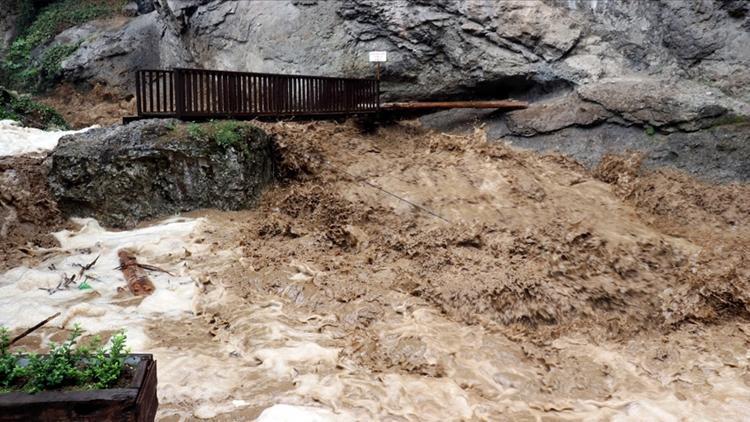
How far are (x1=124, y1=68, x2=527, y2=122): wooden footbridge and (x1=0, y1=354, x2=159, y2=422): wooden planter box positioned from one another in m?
6.06

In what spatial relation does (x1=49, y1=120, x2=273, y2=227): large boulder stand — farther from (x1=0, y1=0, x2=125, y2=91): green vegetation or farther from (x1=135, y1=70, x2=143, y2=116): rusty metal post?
(x1=0, y1=0, x2=125, y2=91): green vegetation

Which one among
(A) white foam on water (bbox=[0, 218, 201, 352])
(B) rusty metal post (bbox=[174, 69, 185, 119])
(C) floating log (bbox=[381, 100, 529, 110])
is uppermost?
(B) rusty metal post (bbox=[174, 69, 185, 119])

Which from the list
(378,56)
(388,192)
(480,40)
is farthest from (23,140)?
(480,40)

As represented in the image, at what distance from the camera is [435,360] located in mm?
5156

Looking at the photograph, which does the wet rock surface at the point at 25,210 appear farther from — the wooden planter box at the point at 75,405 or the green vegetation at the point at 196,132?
the wooden planter box at the point at 75,405

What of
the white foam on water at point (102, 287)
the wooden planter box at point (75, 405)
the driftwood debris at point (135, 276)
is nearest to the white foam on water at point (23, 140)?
the white foam on water at point (102, 287)

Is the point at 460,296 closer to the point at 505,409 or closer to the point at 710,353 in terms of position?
the point at 505,409

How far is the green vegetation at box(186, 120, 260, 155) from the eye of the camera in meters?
8.33

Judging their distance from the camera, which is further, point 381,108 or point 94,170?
point 381,108

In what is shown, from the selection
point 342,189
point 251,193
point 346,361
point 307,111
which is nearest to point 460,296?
point 346,361

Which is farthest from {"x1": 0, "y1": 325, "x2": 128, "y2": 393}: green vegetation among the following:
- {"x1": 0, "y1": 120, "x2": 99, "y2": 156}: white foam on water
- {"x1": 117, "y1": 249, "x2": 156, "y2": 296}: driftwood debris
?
{"x1": 0, "y1": 120, "x2": 99, "y2": 156}: white foam on water

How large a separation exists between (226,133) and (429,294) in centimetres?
408

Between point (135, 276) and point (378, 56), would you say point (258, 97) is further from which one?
point (135, 276)

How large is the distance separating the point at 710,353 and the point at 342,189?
544 cm
